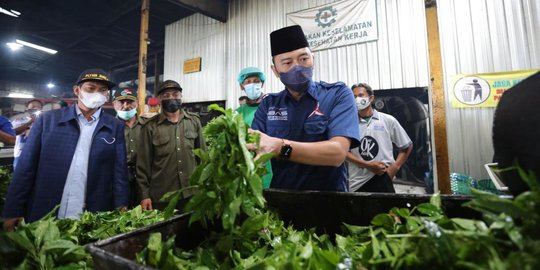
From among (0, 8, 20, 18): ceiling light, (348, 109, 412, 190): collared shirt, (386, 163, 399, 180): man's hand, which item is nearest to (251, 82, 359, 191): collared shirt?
(348, 109, 412, 190): collared shirt

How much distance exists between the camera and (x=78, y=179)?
211cm

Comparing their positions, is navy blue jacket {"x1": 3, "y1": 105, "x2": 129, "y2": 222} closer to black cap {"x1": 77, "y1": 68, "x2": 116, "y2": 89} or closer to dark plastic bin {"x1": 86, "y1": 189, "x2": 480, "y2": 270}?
black cap {"x1": 77, "y1": 68, "x2": 116, "y2": 89}

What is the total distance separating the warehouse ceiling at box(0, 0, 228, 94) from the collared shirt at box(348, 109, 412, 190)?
14.3 feet

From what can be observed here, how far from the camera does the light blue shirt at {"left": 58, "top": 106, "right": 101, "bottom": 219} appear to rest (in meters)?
2.06

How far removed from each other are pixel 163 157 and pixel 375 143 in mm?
2194

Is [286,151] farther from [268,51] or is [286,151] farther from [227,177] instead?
[268,51]

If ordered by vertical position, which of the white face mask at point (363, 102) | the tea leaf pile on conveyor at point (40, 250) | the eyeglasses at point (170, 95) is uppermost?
the eyeglasses at point (170, 95)

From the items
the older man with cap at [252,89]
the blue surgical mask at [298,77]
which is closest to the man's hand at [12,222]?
the blue surgical mask at [298,77]

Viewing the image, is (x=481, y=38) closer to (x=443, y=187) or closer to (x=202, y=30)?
(x=443, y=187)

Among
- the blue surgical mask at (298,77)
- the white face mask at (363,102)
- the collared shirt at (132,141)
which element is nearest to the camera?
the blue surgical mask at (298,77)

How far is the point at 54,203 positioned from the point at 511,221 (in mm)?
2456

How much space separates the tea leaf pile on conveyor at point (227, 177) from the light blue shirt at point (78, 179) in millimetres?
1532

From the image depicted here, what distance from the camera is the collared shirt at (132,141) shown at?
2.87 metres

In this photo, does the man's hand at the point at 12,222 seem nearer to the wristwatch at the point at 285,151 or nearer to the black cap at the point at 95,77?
the black cap at the point at 95,77
